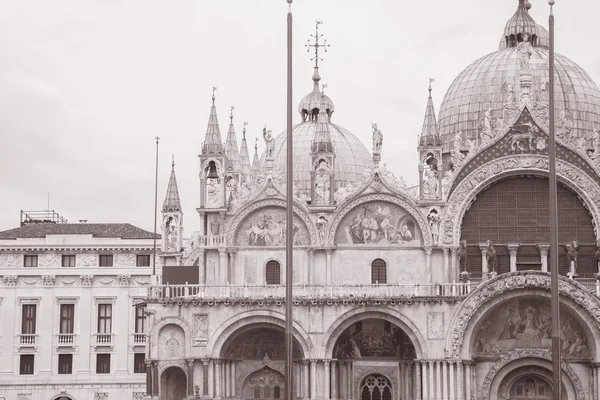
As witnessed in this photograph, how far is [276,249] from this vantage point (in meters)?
71.6

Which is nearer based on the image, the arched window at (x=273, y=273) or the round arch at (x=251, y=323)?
the round arch at (x=251, y=323)

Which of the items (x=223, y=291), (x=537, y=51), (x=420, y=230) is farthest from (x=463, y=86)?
(x=223, y=291)

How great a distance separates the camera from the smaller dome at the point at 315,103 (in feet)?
298

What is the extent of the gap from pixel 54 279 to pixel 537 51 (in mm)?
35730

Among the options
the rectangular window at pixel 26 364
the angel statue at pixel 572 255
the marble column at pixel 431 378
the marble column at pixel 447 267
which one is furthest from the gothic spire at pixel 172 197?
the angel statue at pixel 572 255

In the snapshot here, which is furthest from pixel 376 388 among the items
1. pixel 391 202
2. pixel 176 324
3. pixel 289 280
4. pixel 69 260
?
pixel 69 260

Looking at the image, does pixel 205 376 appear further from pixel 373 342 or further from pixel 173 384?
pixel 373 342

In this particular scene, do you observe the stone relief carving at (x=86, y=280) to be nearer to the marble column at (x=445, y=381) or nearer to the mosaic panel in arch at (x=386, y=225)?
the mosaic panel in arch at (x=386, y=225)

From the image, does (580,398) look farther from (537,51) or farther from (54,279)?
(54,279)

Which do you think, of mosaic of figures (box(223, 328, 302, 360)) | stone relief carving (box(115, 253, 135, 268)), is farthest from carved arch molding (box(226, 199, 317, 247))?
stone relief carving (box(115, 253, 135, 268))

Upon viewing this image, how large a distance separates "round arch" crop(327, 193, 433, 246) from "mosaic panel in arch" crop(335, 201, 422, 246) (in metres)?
0.26

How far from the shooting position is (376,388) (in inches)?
2783

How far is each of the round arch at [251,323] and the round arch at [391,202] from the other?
5.38m

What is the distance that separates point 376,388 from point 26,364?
93.4ft
